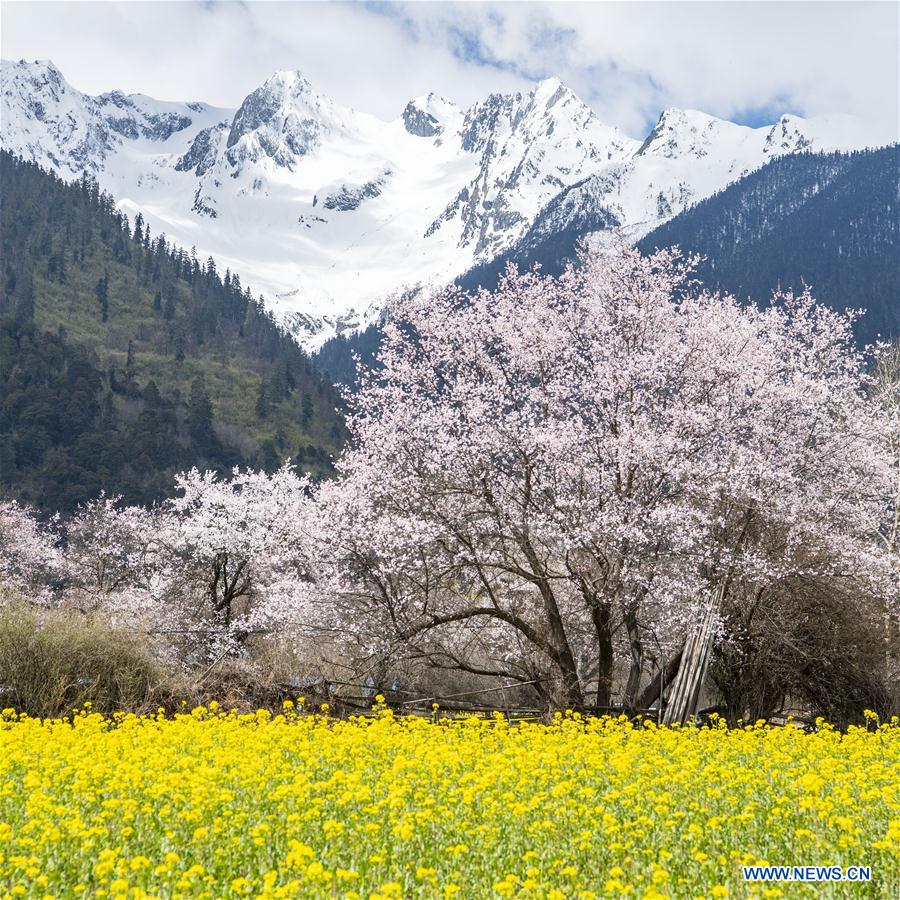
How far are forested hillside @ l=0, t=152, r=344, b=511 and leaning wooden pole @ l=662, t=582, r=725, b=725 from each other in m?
88.0

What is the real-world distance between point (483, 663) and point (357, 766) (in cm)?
1640

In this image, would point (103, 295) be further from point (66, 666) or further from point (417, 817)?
point (417, 817)

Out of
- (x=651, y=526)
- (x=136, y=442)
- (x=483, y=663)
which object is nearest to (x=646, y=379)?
(x=651, y=526)

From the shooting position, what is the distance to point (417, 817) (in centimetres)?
683

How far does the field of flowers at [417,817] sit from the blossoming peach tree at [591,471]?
6.55 m

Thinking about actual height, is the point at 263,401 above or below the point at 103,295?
below

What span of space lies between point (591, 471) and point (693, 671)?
5039 mm

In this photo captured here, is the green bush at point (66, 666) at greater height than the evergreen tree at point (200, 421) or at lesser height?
lesser

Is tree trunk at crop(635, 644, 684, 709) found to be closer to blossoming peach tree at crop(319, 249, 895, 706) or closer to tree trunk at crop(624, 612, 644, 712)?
tree trunk at crop(624, 612, 644, 712)

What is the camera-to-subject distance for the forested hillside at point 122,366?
103 meters

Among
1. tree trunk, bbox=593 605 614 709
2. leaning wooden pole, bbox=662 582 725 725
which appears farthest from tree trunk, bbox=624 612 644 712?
leaning wooden pole, bbox=662 582 725 725

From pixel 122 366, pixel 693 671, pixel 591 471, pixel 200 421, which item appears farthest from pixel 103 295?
pixel 693 671

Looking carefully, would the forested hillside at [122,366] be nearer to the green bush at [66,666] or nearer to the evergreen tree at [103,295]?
the evergreen tree at [103,295]

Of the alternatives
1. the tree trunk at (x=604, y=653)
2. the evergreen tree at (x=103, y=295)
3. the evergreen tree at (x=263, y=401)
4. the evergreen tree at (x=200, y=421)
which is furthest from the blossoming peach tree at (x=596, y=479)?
the evergreen tree at (x=103, y=295)
